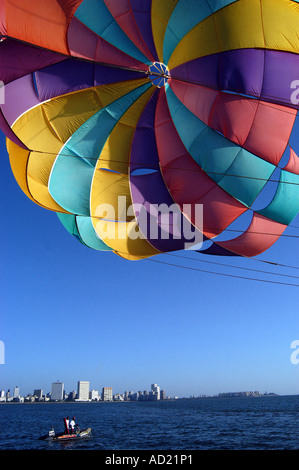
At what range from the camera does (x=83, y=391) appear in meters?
162

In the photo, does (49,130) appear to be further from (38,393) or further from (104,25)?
(38,393)

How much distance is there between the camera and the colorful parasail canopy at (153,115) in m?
7.24

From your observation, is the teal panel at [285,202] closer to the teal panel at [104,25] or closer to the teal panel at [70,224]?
the teal panel at [104,25]

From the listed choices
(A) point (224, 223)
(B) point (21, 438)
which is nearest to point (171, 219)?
(A) point (224, 223)

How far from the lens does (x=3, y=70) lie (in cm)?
725

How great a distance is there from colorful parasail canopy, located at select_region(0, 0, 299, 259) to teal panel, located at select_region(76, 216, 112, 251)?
0.03 metres

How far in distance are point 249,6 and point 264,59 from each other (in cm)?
100

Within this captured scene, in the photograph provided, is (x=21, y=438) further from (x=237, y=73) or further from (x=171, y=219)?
(x=237, y=73)

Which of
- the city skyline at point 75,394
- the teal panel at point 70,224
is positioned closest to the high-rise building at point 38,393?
the city skyline at point 75,394

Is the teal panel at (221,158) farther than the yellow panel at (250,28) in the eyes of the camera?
Yes

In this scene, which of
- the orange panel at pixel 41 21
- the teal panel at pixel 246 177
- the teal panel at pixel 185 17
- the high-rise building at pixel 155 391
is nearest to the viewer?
the orange panel at pixel 41 21

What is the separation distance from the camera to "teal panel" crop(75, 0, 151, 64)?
765 cm

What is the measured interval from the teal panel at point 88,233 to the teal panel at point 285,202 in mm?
4292

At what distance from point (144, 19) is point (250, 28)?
2.40 metres
